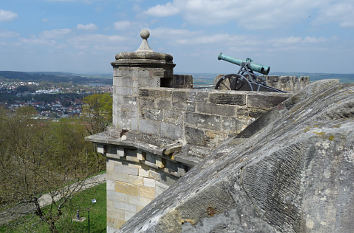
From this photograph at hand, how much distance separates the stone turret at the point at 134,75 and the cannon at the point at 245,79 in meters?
2.50

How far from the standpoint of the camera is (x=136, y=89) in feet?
17.6

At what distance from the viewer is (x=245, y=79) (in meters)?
7.58

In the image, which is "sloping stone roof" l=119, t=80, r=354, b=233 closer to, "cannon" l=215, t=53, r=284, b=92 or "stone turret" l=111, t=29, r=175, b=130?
"stone turret" l=111, t=29, r=175, b=130

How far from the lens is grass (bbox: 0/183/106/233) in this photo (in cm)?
1290

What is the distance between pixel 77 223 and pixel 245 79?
1218cm

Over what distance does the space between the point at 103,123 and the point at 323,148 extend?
25.5 meters

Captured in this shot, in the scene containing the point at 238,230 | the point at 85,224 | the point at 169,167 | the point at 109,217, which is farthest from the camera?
the point at 85,224

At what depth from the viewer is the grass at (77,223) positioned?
12898 millimetres

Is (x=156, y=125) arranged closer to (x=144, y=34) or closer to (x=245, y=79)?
(x=144, y=34)

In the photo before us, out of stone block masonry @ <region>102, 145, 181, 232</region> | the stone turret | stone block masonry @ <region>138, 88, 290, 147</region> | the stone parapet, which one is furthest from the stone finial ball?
the stone parapet

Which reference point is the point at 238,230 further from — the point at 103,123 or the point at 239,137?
the point at 103,123

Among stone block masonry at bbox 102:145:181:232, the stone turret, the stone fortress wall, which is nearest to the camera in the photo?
the stone fortress wall

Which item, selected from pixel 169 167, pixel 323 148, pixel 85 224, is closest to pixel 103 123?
pixel 85 224

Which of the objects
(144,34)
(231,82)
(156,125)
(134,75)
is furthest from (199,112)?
(231,82)
